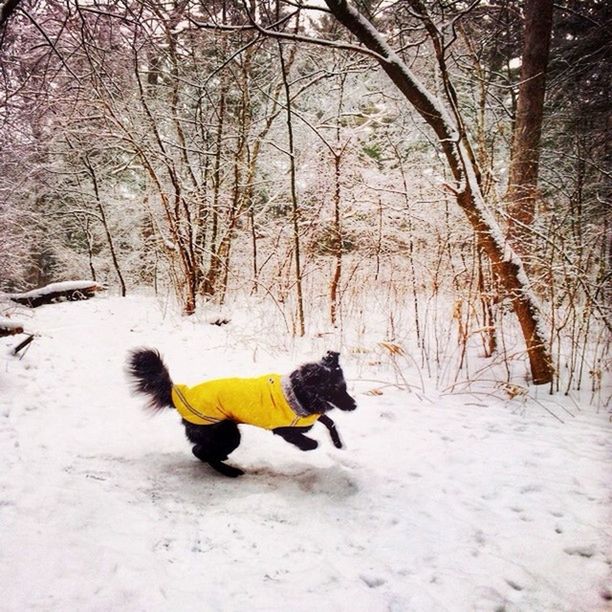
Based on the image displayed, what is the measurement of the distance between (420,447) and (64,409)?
2.82m

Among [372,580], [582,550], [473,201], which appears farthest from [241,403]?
[473,201]

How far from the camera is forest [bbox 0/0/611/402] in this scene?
11.5 ft

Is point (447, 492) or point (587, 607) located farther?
point (447, 492)

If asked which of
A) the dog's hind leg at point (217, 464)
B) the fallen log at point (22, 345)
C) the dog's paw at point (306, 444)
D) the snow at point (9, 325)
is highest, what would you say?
the snow at point (9, 325)

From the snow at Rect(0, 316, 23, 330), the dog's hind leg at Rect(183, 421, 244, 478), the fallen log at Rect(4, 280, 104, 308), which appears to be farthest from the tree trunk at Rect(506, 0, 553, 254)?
the fallen log at Rect(4, 280, 104, 308)

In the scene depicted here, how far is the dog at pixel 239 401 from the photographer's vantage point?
2.20 meters

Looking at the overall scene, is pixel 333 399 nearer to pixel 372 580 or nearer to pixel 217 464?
pixel 217 464

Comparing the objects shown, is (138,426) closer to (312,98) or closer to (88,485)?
(88,485)

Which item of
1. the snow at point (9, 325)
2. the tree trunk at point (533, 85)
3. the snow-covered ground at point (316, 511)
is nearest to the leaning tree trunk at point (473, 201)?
the snow-covered ground at point (316, 511)

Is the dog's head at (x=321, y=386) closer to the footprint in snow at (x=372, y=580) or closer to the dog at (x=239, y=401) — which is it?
the dog at (x=239, y=401)

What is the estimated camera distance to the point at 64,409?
3.15 metres

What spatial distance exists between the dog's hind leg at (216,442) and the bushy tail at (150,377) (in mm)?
215

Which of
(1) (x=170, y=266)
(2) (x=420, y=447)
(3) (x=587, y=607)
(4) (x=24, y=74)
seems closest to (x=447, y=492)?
(2) (x=420, y=447)

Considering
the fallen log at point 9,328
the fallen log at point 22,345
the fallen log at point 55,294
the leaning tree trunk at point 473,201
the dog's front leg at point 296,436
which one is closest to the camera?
the dog's front leg at point 296,436
